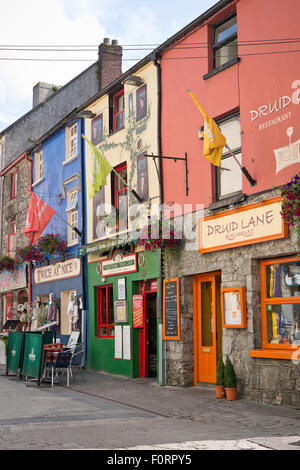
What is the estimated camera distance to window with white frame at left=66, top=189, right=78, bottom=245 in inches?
738

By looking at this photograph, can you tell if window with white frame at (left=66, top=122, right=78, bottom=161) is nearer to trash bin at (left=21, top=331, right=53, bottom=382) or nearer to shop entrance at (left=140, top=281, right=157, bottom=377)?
shop entrance at (left=140, top=281, right=157, bottom=377)

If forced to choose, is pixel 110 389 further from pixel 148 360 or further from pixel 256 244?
pixel 256 244

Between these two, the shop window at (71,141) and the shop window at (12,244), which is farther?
the shop window at (12,244)

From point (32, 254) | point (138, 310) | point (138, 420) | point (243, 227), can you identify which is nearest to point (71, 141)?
point (32, 254)

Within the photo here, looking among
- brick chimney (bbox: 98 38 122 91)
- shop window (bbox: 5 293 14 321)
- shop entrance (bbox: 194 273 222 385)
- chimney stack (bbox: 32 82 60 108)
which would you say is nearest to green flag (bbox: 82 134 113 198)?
shop entrance (bbox: 194 273 222 385)

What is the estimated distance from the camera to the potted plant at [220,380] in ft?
34.4

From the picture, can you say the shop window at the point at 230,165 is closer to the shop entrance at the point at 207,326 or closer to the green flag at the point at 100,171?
the shop entrance at the point at 207,326

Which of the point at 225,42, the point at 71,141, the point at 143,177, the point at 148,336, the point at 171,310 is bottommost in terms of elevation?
the point at 148,336

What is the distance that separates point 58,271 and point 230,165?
9464 mm

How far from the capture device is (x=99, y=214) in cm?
1691

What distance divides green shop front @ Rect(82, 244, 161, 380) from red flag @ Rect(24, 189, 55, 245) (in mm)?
2496

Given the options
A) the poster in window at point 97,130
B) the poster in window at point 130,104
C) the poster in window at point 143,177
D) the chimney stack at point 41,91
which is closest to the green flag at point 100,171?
the poster in window at point 143,177

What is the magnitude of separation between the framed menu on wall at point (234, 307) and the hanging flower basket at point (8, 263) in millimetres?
13954

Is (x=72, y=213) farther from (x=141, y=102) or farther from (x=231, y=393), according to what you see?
(x=231, y=393)
